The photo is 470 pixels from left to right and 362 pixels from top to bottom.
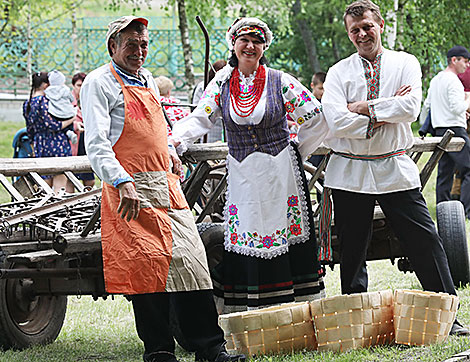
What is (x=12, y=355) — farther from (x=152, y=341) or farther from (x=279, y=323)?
(x=279, y=323)

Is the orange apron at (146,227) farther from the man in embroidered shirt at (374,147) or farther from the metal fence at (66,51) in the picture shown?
the metal fence at (66,51)

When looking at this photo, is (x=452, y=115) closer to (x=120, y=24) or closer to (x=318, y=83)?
(x=318, y=83)

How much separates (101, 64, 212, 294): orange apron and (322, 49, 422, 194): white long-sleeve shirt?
3.59ft

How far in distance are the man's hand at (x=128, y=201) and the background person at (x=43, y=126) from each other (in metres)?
6.26

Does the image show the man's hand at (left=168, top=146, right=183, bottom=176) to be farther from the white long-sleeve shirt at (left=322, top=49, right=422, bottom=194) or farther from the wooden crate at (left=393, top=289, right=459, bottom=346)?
the wooden crate at (left=393, top=289, right=459, bottom=346)

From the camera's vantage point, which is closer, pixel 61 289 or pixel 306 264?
pixel 306 264

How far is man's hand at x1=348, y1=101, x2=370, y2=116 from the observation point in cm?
495

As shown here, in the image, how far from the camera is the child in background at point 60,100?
10.3 m

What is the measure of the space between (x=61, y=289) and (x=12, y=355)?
538mm

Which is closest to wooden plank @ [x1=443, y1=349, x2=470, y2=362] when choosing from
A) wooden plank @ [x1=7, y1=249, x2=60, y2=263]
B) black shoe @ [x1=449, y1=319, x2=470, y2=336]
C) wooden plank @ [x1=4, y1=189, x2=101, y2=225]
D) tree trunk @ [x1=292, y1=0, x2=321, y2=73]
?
black shoe @ [x1=449, y1=319, x2=470, y2=336]

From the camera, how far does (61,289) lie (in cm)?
543

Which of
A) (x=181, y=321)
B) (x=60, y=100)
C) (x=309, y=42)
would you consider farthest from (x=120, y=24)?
(x=309, y=42)

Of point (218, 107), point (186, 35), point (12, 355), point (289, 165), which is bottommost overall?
point (12, 355)

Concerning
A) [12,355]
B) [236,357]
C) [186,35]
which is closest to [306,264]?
[236,357]
